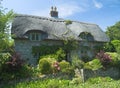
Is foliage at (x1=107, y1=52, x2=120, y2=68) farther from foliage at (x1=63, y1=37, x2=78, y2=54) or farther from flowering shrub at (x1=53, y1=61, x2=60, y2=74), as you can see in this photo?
flowering shrub at (x1=53, y1=61, x2=60, y2=74)

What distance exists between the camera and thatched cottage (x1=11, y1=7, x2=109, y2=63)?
30.5m

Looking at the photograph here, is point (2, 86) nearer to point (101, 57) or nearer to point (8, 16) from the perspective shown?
point (8, 16)

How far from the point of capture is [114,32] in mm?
57438

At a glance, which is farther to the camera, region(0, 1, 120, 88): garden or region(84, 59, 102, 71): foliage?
region(84, 59, 102, 71): foliage

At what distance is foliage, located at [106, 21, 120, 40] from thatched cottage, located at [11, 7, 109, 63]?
60.5ft

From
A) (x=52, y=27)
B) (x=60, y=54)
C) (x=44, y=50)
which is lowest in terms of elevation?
(x=60, y=54)

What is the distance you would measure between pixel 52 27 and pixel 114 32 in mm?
27549

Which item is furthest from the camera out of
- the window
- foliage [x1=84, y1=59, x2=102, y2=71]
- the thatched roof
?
the window

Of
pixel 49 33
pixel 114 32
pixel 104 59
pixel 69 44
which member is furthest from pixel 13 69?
pixel 114 32

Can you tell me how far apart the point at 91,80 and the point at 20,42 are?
1068 centimetres

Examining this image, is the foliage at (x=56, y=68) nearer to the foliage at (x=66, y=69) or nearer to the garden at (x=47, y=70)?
the garden at (x=47, y=70)

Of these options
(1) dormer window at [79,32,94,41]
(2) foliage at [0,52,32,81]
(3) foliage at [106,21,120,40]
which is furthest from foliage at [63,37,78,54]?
(3) foliage at [106,21,120,40]

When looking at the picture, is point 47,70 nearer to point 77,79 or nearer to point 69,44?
point 77,79

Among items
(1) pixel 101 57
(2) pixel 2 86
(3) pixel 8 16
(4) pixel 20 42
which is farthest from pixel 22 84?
(1) pixel 101 57
